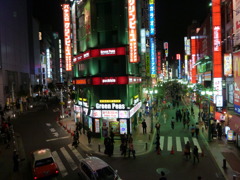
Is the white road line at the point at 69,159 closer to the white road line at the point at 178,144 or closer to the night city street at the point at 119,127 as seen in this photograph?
the night city street at the point at 119,127

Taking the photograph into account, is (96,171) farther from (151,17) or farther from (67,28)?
(151,17)

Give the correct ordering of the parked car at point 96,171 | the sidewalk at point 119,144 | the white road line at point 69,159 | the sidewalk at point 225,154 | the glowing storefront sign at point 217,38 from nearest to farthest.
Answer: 1. the parked car at point 96,171
2. the sidewalk at point 225,154
3. the white road line at point 69,159
4. the sidewalk at point 119,144
5. the glowing storefront sign at point 217,38

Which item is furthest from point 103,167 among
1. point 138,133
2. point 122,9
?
point 122,9

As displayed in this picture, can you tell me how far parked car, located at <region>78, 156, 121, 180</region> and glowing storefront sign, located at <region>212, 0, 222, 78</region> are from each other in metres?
19.3

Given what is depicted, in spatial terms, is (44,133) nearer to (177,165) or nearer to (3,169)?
(3,169)

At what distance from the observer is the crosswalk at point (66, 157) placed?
589 inches

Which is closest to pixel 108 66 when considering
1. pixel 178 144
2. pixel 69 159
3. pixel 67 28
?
pixel 67 28

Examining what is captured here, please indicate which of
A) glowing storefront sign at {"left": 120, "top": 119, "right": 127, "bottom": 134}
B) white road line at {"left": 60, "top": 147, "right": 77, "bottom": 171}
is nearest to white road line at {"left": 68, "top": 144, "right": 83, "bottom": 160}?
white road line at {"left": 60, "top": 147, "right": 77, "bottom": 171}

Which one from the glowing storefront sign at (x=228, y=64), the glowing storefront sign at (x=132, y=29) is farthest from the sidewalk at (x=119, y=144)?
the glowing storefront sign at (x=228, y=64)

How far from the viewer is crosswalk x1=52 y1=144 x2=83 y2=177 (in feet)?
49.1

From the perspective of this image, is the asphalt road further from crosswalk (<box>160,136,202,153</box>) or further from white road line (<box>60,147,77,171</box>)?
crosswalk (<box>160,136,202,153</box>)

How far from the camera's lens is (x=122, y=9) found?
2300 centimetres

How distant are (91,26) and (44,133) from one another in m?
15.4

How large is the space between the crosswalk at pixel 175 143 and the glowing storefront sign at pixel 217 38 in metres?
9.42
